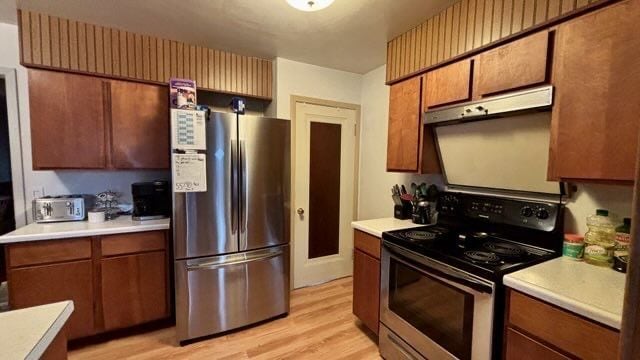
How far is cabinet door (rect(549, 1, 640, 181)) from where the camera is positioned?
1.05 meters

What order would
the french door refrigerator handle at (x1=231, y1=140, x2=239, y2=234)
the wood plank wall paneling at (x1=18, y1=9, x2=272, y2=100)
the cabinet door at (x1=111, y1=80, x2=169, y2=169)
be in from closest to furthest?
the wood plank wall paneling at (x1=18, y1=9, x2=272, y2=100) < the french door refrigerator handle at (x1=231, y1=140, x2=239, y2=234) < the cabinet door at (x1=111, y1=80, x2=169, y2=169)

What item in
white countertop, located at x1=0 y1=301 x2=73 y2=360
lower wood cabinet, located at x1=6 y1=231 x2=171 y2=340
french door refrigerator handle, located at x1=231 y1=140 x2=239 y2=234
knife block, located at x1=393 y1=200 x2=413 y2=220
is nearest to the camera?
white countertop, located at x1=0 y1=301 x2=73 y2=360

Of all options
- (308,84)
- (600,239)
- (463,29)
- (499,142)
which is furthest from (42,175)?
(600,239)

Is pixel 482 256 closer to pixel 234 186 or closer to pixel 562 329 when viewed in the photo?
pixel 562 329

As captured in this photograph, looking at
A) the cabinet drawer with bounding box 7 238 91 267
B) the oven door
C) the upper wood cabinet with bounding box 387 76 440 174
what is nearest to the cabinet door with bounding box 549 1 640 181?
the oven door

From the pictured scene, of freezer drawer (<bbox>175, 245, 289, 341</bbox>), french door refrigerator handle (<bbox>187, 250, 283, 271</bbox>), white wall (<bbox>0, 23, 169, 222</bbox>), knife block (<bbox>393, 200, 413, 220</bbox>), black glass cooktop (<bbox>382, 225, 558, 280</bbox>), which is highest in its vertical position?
white wall (<bbox>0, 23, 169, 222</bbox>)

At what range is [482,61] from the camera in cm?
156

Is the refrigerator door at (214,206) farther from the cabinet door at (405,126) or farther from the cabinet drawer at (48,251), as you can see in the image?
the cabinet door at (405,126)

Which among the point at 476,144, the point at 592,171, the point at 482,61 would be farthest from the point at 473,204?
the point at 482,61

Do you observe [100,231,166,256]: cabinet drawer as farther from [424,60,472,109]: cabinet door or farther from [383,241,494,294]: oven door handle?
[424,60,472,109]: cabinet door

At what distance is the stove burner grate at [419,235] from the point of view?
1729mm

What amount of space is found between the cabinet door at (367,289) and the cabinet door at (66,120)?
2.22 metres

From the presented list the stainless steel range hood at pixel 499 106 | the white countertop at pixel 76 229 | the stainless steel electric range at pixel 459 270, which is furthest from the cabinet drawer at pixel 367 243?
the white countertop at pixel 76 229

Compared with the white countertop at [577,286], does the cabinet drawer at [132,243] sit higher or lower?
lower
